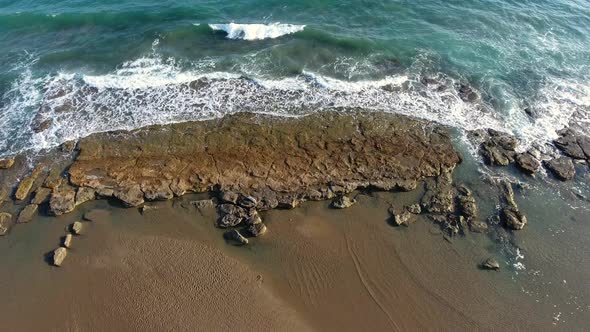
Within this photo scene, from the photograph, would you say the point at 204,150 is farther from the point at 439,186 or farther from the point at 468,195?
the point at 468,195

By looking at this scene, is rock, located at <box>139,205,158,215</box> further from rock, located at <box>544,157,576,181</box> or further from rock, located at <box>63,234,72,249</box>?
rock, located at <box>544,157,576,181</box>

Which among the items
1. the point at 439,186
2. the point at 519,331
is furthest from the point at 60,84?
the point at 519,331

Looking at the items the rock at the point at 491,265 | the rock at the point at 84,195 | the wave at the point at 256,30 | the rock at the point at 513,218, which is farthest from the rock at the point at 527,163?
the rock at the point at 84,195

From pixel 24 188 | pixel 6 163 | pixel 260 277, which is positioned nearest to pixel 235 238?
pixel 260 277

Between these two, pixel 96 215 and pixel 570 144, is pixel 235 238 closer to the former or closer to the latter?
pixel 96 215

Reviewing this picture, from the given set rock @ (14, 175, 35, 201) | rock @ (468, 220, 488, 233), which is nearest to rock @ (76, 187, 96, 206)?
rock @ (14, 175, 35, 201)
